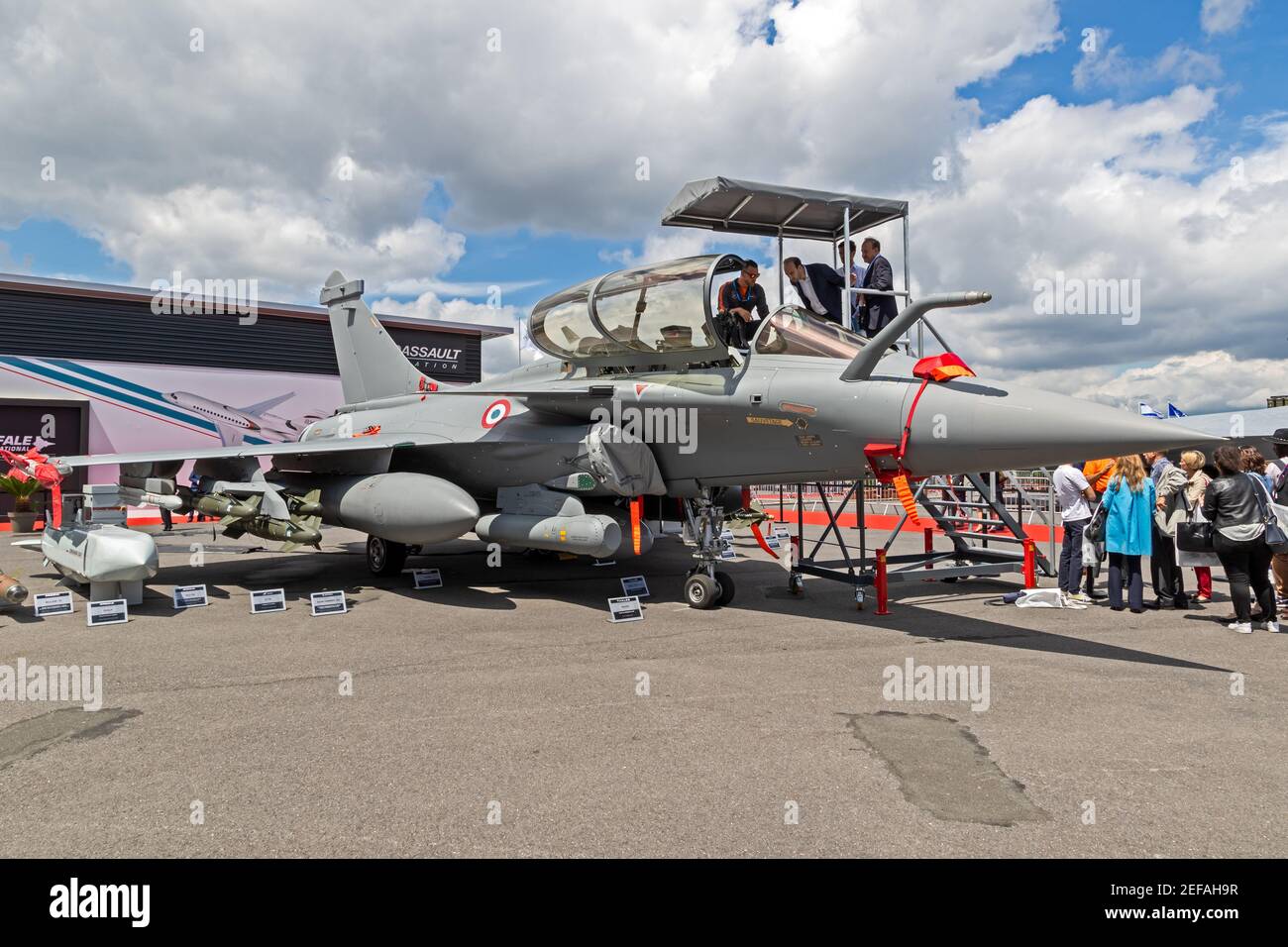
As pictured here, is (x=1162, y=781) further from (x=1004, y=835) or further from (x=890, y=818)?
(x=890, y=818)

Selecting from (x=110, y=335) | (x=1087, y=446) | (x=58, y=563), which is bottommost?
(x=58, y=563)

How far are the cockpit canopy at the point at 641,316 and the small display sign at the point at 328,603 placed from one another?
3685mm

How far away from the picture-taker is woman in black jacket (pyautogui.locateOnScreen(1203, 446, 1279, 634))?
6992 millimetres

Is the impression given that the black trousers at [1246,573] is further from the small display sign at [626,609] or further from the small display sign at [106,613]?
the small display sign at [106,613]

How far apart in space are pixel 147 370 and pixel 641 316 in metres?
21.0

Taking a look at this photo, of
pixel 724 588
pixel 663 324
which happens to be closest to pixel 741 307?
pixel 663 324

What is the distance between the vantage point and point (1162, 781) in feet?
11.6

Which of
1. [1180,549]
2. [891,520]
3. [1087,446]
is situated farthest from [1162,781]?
[891,520]

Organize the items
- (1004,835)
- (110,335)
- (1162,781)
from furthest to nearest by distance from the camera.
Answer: (110,335) → (1162,781) → (1004,835)

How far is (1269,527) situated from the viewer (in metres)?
6.99

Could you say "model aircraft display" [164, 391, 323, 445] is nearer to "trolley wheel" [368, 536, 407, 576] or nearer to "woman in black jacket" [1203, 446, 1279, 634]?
"trolley wheel" [368, 536, 407, 576]

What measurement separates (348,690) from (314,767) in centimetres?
147

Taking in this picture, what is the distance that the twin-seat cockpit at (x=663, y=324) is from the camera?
24.5 ft

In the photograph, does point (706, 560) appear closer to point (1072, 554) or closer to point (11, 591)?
point (1072, 554)
